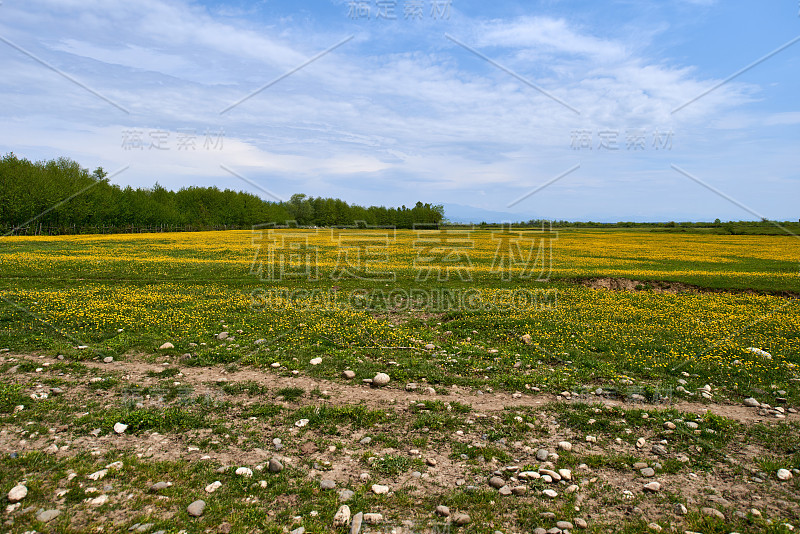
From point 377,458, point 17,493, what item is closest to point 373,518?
point 377,458

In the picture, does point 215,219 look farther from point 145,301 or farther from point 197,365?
point 197,365

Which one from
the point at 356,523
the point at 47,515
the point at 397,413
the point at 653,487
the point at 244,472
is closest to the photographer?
the point at 47,515

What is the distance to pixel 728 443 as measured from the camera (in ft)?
26.4

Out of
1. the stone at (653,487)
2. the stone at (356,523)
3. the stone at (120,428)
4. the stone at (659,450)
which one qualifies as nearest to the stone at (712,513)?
the stone at (653,487)

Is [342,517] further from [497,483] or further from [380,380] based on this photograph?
[380,380]

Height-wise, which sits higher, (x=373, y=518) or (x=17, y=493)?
(x=17, y=493)

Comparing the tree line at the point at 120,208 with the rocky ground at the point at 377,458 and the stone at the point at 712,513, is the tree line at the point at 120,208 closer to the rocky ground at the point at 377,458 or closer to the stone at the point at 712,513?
the rocky ground at the point at 377,458

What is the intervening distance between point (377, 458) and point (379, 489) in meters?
0.95

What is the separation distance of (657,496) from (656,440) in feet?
6.58

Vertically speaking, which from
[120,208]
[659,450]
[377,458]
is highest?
[120,208]

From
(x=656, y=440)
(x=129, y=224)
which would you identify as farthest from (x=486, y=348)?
(x=129, y=224)

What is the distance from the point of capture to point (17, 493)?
5.89 meters

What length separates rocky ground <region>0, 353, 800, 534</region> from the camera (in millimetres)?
5812

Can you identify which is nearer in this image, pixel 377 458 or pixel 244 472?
pixel 244 472
